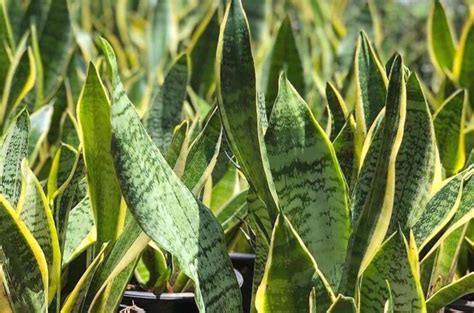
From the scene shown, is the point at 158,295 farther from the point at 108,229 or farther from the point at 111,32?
the point at 111,32

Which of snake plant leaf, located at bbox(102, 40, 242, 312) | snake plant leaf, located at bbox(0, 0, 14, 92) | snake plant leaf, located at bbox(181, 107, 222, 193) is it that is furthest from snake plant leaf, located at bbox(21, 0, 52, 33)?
snake plant leaf, located at bbox(102, 40, 242, 312)

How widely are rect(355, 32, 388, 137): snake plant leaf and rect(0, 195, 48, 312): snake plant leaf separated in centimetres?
45

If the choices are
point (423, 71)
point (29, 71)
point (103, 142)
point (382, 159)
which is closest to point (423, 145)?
point (382, 159)

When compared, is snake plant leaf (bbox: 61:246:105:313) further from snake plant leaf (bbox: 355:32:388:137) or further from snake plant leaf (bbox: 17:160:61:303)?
snake plant leaf (bbox: 355:32:388:137)

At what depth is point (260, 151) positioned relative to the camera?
94 cm

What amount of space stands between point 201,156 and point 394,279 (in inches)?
11.7

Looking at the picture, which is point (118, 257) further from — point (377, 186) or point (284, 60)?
point (284, 60)

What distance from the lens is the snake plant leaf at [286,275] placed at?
90 centimetres

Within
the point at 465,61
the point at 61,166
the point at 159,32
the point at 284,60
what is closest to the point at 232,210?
the point at 61,166

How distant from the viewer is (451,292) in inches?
40.0

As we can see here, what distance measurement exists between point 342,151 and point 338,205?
184 mm

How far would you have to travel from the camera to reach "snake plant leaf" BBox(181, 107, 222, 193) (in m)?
1.10

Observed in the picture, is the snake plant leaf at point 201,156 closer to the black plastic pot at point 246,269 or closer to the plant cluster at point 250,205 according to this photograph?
the plant cluster at point 250,205

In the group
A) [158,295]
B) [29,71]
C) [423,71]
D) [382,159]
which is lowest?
[158,295]
